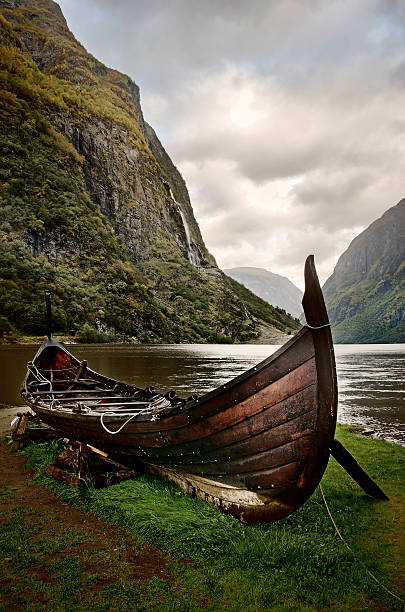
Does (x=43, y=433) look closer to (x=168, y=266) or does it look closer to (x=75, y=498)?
(x=75, y=498)

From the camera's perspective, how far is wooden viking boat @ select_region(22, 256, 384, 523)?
13.3 feet

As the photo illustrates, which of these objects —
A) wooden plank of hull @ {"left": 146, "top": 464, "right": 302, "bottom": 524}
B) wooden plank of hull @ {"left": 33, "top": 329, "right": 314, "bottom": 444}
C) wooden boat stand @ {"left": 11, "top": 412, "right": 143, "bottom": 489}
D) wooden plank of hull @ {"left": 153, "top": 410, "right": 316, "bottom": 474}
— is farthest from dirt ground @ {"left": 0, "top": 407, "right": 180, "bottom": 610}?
wooden plank of hull @ {"left": 33, "top": 329, "right": 314, "bottom": 444}

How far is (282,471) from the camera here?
172 inches

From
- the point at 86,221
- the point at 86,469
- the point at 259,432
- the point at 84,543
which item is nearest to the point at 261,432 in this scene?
the point at 259,432

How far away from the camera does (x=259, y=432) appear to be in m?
4.48

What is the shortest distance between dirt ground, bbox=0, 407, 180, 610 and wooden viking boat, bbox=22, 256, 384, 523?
3.74 ft

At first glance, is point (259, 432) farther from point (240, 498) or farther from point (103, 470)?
point (103, 470)

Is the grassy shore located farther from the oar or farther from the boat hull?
the boat hull

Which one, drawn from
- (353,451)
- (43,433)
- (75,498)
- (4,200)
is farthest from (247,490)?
(4,200)

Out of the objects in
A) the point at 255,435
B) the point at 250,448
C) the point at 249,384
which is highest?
the point at 249,384

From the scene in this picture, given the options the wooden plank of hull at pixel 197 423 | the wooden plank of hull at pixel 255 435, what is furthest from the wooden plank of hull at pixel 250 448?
the wooden plank of hull at pixel 197 423

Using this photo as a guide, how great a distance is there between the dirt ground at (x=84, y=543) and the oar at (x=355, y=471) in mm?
2758

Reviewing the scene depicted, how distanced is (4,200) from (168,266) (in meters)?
47.9

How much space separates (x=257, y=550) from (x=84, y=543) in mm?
2084
